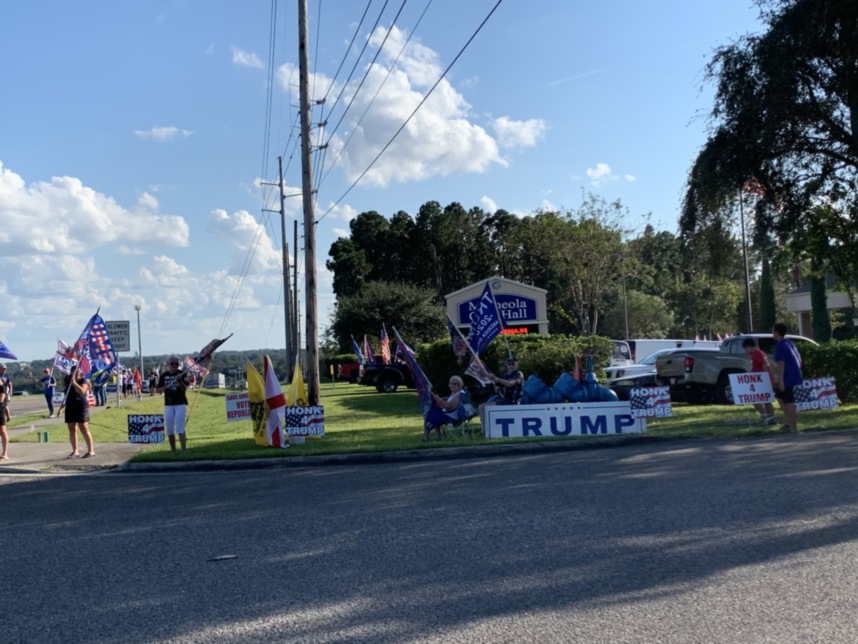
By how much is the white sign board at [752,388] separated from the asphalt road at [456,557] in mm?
4144

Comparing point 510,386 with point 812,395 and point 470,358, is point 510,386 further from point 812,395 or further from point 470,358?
point 812,395

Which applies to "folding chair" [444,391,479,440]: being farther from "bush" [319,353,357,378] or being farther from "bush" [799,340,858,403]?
"bush" [319,353,357,378]

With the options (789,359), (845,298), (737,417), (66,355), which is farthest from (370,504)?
(845,298)

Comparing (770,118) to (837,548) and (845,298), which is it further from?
(845,298)

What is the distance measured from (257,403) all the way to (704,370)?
37.8ft

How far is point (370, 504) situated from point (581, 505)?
2288mm

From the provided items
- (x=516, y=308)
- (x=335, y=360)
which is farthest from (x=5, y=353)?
(x=335, y=360)

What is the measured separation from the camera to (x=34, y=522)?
30.0ft

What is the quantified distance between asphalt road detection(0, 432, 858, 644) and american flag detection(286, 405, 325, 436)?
13.4 feet

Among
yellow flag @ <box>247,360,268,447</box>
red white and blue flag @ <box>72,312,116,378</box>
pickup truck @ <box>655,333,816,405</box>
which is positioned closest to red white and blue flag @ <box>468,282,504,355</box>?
yellow flag @ <box>247,360,268,447</box>

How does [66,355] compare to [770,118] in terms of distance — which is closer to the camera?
[770,118]

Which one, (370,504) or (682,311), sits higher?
(682,311)

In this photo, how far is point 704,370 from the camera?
2131 centimetres

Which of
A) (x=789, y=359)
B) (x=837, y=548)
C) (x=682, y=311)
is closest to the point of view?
(x=837, y=548)
